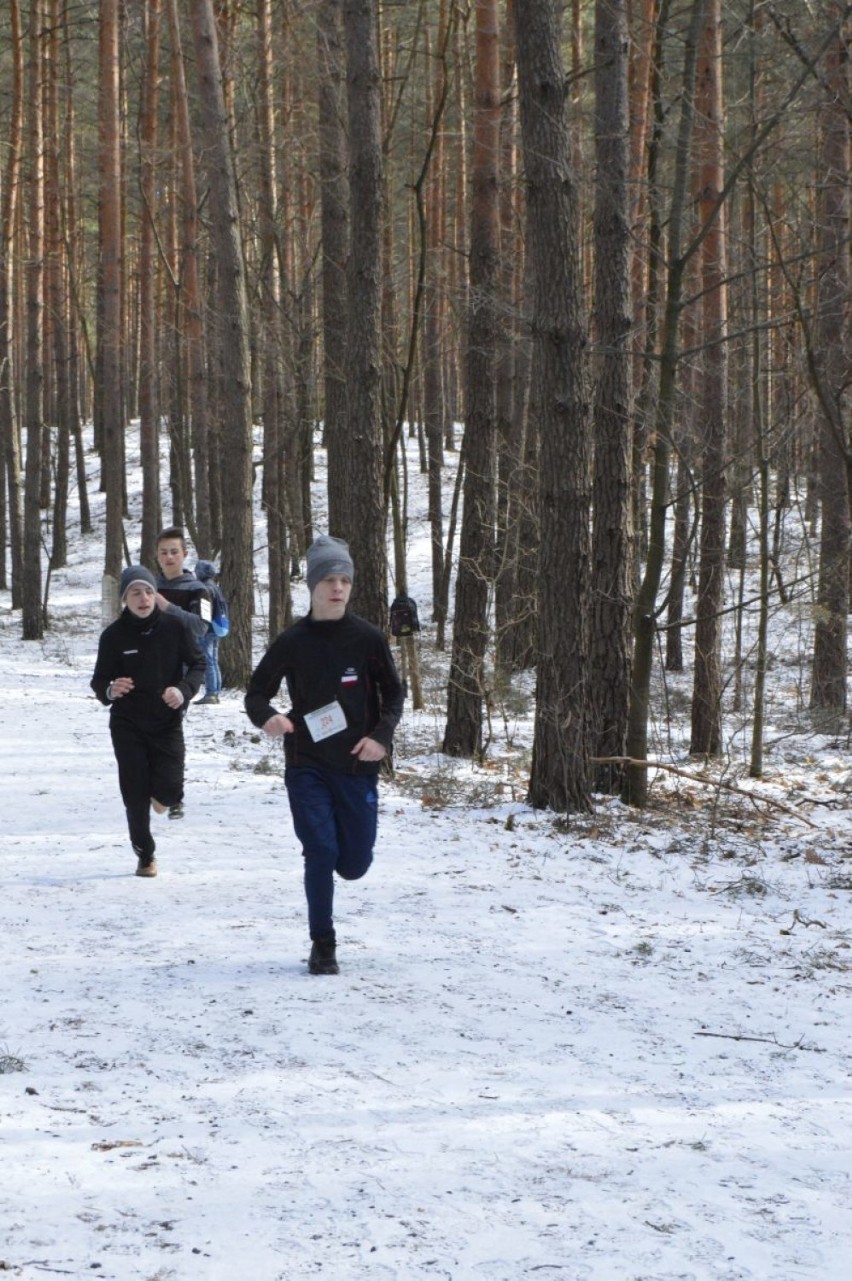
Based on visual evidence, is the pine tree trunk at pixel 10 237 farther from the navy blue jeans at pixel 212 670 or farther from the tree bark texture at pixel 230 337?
the navy blue jeans at pixel 212 670

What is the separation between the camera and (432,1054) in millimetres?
4852

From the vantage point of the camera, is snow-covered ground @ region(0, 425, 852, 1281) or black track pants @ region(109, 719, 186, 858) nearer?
snow-covered ground @ region(0, 425, 852, 1281)

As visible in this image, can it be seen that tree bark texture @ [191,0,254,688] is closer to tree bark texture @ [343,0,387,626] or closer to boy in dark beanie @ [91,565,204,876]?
tree bark texture @ [343,0,387,626]

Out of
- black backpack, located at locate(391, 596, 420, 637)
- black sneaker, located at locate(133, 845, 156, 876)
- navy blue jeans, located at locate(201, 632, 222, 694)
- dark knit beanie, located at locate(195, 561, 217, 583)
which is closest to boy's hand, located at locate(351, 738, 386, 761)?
black sneaker, located at locate(133, 845, 156, 876)

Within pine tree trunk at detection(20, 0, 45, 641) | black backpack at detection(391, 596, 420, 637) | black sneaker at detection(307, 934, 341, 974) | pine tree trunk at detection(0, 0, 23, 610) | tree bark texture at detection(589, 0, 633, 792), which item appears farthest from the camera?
pine tree trunk at detection(0, 0, 23, 610)

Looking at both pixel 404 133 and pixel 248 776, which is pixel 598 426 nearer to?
pixel 248 776

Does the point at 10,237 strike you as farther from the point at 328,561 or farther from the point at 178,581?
the point at 328,561

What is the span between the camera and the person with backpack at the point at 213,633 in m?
14.0

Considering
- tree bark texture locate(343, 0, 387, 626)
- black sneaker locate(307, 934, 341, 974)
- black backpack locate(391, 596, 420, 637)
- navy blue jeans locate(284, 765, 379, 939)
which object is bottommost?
black sneaker locate(307, 934, 341, 974)

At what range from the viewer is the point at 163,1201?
11.6ft

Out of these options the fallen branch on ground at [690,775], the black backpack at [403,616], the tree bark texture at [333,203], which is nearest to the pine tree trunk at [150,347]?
the tree bark texture at [333,203]

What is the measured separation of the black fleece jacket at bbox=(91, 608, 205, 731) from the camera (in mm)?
7246

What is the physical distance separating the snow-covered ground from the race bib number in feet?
3.77

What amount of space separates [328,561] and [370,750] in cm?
86
